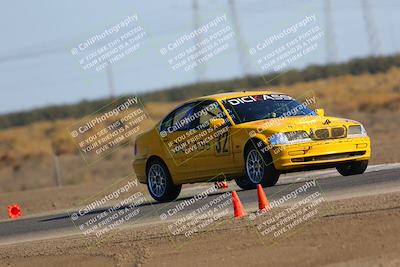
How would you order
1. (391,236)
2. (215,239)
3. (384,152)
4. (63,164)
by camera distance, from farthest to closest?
(63,164), (384,152), (215,239), (391,236)

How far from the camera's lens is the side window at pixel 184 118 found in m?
16.0

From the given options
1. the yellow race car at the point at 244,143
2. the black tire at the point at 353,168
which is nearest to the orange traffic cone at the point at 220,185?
the yellow race car at the point at 244,143

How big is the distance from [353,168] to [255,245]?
18.9 ft

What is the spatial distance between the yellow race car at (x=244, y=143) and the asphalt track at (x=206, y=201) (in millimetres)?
281

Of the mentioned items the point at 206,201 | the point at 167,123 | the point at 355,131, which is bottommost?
the point at 206,201

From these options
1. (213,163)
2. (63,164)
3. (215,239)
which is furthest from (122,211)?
(63,164)

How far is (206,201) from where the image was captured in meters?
15.3

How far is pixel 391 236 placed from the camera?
977cm

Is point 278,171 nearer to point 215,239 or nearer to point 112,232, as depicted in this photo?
point 112,232

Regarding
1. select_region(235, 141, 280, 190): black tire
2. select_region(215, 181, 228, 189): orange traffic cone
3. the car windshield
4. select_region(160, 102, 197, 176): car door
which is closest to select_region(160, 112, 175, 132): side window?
select_region(160, 102, 197, 176): car door

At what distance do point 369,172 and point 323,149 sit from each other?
1938 millimetres

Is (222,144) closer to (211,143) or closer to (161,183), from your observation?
(211,143)

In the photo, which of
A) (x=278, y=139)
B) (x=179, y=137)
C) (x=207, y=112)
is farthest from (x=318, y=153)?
(x=179, y=137)

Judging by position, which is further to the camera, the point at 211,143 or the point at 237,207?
the point at 211,143
